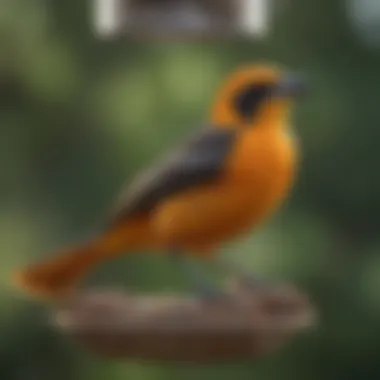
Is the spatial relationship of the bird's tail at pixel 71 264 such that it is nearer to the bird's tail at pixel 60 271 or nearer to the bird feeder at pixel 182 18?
the bird's tail at pixel 60 271

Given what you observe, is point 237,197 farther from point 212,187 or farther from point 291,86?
point 291,86

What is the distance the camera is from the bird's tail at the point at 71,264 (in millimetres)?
1407

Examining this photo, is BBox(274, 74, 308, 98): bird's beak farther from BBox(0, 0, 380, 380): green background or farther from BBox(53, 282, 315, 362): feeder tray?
BBox(53, 282, 315, 362): feeder tray

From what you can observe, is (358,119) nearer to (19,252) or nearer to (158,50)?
(158,50)

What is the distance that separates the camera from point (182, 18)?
1306 mm

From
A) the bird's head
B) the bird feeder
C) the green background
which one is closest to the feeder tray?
the green background

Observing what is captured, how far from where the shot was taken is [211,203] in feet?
4.53

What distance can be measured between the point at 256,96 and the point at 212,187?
115 mm

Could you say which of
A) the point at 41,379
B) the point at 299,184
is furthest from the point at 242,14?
the point at 41,379

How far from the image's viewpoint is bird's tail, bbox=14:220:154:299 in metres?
1.41

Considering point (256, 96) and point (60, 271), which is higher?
point (256, 96)

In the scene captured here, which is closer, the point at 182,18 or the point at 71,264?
the point at 182,18

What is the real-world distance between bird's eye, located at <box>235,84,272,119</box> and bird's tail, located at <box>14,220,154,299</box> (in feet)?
0.60

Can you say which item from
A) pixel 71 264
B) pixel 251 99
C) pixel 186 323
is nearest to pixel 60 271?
pixel 71 264
